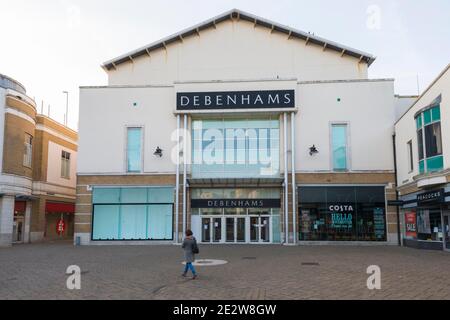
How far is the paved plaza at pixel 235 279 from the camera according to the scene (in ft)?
32.2

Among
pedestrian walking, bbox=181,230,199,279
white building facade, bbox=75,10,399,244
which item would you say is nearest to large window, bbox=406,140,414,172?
white building facade, bbox=75,10,399,244

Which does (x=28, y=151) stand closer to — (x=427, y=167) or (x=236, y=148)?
(x=236, y=148)

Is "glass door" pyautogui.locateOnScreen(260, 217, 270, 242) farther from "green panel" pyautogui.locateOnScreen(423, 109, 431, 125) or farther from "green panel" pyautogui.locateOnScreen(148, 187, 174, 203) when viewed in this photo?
"green panel" pyautogui.locateOnScreen(423, 109, 431, 125)

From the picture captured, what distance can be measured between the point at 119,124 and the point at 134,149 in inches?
76.7

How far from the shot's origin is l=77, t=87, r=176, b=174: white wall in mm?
28438

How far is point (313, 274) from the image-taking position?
13.0 meters

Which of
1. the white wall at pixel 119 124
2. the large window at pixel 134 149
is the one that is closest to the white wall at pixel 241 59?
the white wall at pixel 119 124

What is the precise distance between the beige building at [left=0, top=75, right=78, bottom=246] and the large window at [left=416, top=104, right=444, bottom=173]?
24.2 meters

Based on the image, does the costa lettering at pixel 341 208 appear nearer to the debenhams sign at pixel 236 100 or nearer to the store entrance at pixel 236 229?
the store entrance at pixel 236 229

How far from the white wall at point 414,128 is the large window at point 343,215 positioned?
2202 millimetres

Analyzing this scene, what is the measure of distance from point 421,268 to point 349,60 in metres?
20.2
